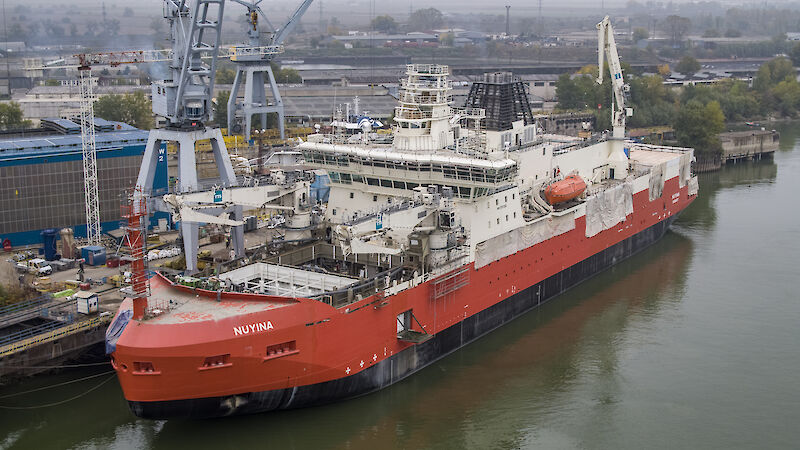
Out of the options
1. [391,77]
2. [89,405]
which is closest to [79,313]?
[89,405]

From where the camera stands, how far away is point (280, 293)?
2438cm

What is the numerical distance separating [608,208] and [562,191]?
15.8 feet

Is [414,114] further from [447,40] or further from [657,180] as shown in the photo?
[447,40]

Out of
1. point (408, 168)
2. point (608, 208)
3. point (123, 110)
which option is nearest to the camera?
point (408, 168)

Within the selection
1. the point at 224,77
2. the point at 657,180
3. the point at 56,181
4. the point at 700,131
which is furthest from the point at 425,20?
the point at 56,181

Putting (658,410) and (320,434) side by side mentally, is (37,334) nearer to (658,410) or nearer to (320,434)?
(320,434)

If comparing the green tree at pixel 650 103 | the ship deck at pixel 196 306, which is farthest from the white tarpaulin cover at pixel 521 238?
the green tree at pixel 650 103

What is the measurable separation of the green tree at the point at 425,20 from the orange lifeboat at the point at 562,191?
143141mm

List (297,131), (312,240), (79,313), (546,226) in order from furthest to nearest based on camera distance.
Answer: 1. (297,131)
2. (546,226)
3. (312,240)
4. (79,313)

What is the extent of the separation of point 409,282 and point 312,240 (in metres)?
4.81

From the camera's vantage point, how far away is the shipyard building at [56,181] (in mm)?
34531

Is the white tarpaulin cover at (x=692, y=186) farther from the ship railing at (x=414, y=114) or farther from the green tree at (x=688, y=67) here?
the green tree at (x=688, y=67)

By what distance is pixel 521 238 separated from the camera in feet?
100

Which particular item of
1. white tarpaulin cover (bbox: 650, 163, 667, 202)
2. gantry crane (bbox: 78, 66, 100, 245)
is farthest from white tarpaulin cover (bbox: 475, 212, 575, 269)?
gantry crane (bbox: 78, 66, 100, 245)
